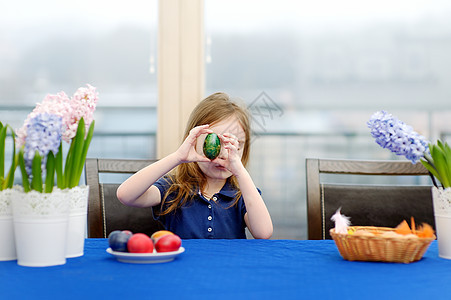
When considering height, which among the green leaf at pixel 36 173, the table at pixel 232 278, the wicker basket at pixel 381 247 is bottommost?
the table at pixel 232 278

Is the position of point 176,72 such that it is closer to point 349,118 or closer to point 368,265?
point 349,118

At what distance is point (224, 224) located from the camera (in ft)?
6.00

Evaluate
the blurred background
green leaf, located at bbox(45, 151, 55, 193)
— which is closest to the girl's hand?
green leaf, located at bbox(45, 151, 55, 193)

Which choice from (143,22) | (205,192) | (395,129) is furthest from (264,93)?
(395,129)

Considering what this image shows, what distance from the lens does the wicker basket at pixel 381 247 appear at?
3.45 ft

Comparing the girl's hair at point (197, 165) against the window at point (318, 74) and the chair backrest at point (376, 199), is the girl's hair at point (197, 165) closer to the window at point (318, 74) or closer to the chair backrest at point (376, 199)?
the chair backrest at point (376, 199)

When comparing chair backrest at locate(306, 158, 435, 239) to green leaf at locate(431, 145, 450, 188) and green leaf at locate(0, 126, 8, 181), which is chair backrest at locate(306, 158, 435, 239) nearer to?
green leaf at locate(431, 145, 450, 188)

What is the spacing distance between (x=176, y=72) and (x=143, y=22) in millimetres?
334

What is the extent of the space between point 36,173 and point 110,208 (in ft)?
2.74

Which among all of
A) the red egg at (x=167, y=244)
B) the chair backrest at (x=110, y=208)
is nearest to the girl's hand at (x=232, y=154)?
the chair backrest at (x=110, y=208)

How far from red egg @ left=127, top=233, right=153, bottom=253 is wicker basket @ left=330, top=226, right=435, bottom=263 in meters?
0.42

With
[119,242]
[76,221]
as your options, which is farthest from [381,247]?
[76,221]

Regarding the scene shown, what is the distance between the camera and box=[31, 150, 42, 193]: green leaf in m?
1.01

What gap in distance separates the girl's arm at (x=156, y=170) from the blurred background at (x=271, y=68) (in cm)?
97
